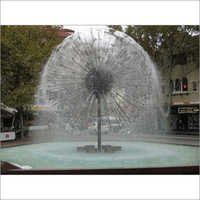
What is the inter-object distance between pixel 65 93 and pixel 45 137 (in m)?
3.37

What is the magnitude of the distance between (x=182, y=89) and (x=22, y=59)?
669 cm

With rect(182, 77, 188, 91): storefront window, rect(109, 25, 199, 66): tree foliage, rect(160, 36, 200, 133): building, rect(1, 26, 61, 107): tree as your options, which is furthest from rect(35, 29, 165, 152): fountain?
rect(182, 77, 188, 91): storefront window

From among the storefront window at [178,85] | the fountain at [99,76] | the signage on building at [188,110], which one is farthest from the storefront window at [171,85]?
the fountain at [99,76]

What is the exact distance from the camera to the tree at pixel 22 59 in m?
10.7

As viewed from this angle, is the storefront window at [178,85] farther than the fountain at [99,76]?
Yes

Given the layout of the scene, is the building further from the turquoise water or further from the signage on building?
the turquoise water

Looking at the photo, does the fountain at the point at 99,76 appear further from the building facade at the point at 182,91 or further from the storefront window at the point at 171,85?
the storefront window at the point at 171,85

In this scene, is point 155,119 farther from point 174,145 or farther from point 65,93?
point 65,93

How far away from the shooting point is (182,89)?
13.5 metres

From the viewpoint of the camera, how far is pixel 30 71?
11.3 m

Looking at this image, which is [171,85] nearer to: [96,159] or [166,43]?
[166,43]

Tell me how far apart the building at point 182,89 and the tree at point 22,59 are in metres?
4.84

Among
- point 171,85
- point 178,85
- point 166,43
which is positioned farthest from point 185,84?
point 166,43

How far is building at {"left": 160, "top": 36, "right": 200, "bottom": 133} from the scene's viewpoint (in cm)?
1253
